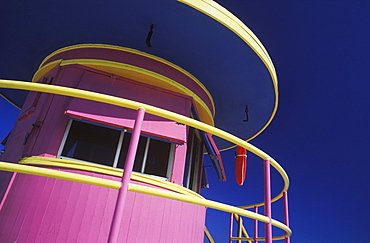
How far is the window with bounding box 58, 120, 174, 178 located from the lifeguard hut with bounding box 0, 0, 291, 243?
16 mm

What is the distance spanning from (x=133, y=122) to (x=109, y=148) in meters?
0.65

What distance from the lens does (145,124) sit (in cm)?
370

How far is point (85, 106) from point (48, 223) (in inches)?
61.4

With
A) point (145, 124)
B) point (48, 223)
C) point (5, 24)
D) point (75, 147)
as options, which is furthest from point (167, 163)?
point (5, 24)

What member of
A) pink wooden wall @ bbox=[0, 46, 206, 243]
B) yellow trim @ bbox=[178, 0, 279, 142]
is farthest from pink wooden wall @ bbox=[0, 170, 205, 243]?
yellow trim @ bbox=[178, 0, 279, 142]

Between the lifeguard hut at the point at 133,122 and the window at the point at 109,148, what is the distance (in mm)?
16

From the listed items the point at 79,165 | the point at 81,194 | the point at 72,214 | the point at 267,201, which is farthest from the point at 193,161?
the point at 267,201

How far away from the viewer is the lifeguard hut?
281 centimetres

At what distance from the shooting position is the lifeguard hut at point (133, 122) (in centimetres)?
281

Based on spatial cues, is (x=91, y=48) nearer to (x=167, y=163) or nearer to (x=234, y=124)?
(x=167, y=163)

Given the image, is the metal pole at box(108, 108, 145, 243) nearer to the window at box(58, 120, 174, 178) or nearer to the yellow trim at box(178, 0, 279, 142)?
the window at box(58, 120, 174, 178)

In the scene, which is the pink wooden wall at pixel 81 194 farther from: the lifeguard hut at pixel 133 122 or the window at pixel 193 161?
the window at pixel 193 161

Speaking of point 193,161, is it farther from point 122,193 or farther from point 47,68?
point 122,193

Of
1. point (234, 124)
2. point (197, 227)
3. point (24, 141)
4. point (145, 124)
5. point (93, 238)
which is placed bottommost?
point (93, 238)
